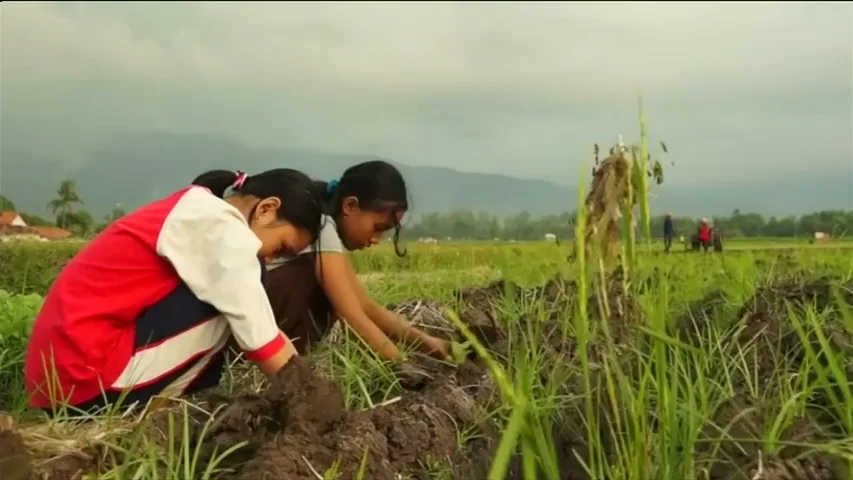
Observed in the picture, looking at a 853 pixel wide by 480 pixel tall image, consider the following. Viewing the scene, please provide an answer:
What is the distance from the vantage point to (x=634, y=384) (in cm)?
176

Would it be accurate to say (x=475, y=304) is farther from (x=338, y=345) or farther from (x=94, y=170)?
(x=94, y=170)

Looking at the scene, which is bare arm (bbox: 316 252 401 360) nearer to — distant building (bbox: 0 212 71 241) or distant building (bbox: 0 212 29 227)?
distant building (bbox: 0 212 71 241)

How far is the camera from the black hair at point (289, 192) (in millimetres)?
2408

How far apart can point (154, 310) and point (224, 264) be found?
265mm

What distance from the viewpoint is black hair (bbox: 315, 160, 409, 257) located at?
2.76 metres

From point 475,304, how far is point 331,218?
1.22m

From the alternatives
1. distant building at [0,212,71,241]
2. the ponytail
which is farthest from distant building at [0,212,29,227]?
the ponytail

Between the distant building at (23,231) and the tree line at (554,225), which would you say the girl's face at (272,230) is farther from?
the distant building at (23,231)

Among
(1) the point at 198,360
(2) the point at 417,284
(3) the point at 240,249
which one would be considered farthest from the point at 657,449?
(2) the point at 417,284

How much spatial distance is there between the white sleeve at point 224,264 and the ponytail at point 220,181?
0.42 m

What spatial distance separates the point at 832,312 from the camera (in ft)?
9.02

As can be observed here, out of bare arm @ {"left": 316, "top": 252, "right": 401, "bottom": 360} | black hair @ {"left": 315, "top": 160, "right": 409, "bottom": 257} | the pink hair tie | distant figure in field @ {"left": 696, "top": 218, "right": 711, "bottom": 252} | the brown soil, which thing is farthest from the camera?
distant figure in field @ {"left": 696, "top": 218, "right": 711, "bottom": 252}

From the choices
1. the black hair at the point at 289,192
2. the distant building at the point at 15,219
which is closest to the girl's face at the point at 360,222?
the black hair at the point at 289,192

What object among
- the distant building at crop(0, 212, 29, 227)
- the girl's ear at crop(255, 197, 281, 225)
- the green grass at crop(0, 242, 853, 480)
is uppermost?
the distant building at crop(0, 212, 29, 227)
